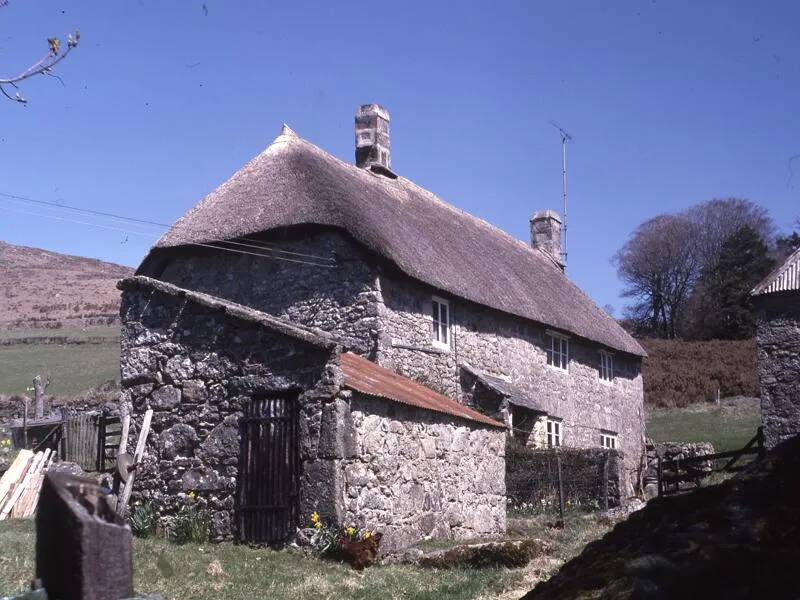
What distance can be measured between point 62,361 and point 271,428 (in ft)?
116

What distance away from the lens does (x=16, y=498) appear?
14422 mm

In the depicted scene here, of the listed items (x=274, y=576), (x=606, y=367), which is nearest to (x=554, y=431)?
(x=606, y=367)

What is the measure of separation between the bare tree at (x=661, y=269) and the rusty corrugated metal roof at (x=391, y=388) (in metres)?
45.7

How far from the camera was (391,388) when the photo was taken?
1229 centimetres

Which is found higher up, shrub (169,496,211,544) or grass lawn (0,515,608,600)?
shrub (169,496,211,544)

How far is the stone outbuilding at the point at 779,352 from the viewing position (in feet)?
61.3

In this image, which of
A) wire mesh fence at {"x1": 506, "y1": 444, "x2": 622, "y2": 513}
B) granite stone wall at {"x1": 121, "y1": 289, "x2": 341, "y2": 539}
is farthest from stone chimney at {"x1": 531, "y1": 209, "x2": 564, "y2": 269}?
granite stone wall at {"x1": 121, "y1": 289, "x2": 341, "y2": 539}

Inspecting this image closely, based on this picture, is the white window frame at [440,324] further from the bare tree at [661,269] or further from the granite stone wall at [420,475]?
the bare tree at [661,269]

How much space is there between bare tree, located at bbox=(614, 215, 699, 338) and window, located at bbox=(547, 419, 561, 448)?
36.2 meters

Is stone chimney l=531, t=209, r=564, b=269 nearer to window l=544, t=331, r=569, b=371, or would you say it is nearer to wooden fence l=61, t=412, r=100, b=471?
window l=544, t=331, r=569, b=371

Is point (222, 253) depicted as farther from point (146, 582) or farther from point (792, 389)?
point (792, 389)

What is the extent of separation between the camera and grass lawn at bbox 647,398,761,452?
99.0ft

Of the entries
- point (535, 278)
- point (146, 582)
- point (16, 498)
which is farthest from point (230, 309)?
point (535, 278)

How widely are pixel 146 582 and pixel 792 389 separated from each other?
14176 millimetres
